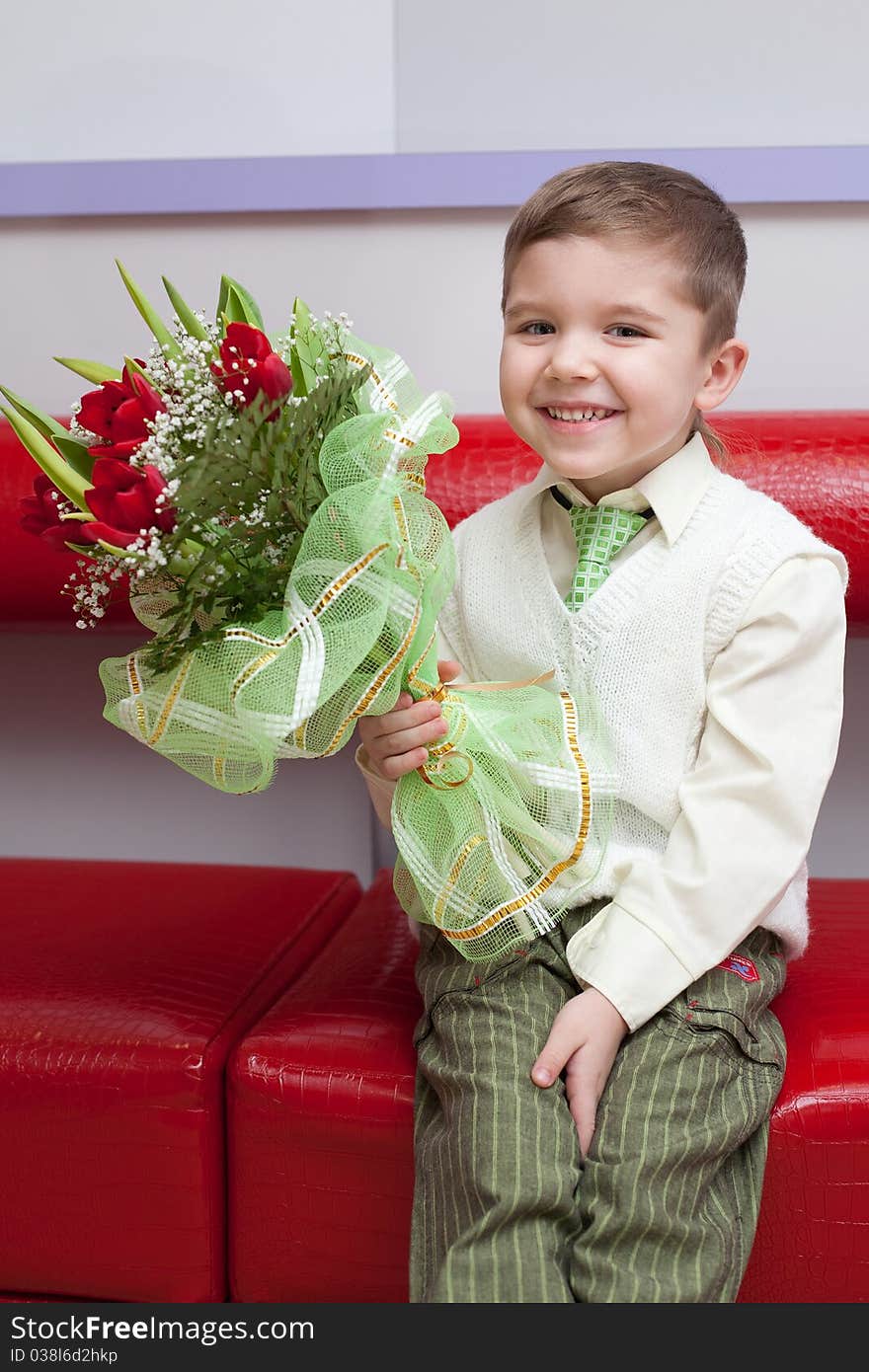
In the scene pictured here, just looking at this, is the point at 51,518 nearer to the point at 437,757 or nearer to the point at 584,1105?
the point at 437,757

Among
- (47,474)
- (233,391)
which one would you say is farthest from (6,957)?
(233,391)

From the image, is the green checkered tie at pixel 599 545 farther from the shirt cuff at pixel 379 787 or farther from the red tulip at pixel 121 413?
the red tulip at pixel 121 413

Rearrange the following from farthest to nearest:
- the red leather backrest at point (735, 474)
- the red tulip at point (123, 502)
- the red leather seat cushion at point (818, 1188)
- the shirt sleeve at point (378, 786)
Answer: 1. the red leather backrest at point (735, 474)
2. the shirt sleeve at point (378, 786)
3. the red leather seat cushion at point (818, 1188)
4. the red tulip at point (123, 502)

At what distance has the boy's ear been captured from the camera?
47.0 inches

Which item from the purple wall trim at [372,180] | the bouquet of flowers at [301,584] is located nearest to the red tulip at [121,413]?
the bouquet of flowers at [301,584]

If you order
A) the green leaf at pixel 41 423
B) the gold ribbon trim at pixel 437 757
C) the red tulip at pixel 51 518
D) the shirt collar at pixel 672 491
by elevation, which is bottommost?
the gold ribbon trim at pixel 437 757

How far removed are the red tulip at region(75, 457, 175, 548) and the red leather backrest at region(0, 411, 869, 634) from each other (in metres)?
0.62

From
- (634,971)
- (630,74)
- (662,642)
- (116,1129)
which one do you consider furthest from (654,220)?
(116,1129)

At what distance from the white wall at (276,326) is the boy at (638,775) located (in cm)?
53

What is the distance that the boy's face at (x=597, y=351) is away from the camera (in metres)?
1.10

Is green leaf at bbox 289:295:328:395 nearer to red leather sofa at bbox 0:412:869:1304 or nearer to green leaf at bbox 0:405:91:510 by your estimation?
green leaf at bbox 0:405:91:510

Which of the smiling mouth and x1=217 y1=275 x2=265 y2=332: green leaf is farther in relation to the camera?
the smiling mouth

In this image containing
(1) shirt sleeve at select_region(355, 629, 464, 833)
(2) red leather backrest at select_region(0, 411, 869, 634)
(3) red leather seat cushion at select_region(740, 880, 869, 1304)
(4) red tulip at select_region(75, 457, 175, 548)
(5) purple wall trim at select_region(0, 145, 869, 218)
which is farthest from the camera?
(5) purple wall trim at select_region(0, 145, 869, 218)

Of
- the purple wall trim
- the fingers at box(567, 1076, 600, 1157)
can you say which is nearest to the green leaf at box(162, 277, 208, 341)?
the fingers at box(567, 1076, 600, 1157)
